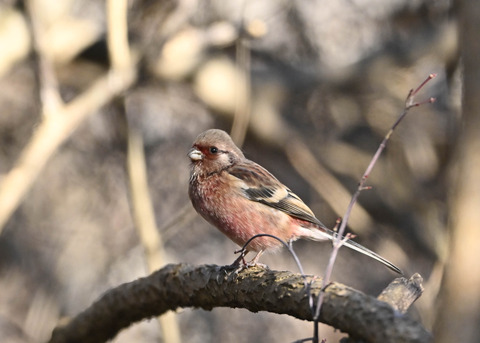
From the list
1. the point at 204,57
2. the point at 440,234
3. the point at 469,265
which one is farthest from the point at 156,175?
the point at 469,265

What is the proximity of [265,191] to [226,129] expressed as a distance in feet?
12.0

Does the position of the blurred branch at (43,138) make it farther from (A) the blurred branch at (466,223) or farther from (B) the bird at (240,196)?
(A) the blurred branch at (466,223)

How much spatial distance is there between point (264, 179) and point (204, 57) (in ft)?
12.2

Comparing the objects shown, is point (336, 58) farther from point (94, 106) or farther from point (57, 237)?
point (57, 237)

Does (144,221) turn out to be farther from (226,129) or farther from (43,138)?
(226,129)

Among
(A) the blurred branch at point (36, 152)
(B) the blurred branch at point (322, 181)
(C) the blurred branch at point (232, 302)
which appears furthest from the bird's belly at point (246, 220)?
(B) the blurred branch at point (322, 181)

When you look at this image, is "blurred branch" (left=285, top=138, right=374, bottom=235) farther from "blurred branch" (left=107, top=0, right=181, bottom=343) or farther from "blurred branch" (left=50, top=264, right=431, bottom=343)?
"blurred branch" (left=50, top=264, right=431, bottom=343)

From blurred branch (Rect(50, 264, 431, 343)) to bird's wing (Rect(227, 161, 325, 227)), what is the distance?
1.22 metres

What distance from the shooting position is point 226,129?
9.13 m

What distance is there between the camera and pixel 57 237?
973 cm

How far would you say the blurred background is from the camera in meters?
8.69

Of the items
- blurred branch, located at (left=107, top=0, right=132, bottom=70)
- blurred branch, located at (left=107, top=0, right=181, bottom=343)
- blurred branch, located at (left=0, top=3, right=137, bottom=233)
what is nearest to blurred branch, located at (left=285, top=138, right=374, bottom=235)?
blurred branch, located at (left=107, top=0, right=181, bottom=343)

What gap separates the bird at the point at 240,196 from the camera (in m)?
5.25

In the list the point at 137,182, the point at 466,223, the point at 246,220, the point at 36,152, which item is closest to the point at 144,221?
the point at 137,182
